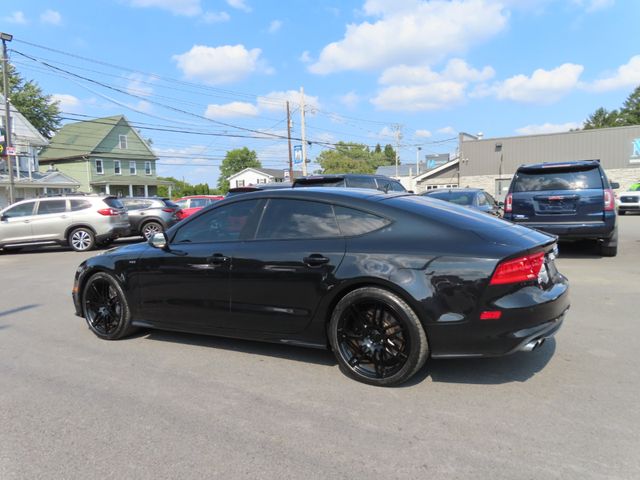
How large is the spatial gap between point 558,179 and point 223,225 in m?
6.96

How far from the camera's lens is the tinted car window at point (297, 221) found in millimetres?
3885

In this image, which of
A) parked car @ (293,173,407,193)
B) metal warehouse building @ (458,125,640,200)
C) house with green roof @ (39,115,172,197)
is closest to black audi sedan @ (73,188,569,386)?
parked car @ (293,173,407,193)

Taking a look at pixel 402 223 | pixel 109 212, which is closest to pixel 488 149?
pixel 109 212

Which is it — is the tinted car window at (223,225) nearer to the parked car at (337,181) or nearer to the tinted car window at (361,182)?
the parked car at (337,181)

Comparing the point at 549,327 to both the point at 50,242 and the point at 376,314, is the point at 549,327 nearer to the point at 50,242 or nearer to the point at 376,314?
the point at 376,314

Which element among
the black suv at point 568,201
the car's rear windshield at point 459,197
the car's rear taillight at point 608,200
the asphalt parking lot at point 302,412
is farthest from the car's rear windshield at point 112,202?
the car's rear taillight at point 608,200

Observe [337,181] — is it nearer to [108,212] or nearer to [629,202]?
[108,212]

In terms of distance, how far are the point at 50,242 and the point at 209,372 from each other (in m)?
11.9

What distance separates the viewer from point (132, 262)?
473 centimetres

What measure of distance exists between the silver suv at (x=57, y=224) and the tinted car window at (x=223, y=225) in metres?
10.2

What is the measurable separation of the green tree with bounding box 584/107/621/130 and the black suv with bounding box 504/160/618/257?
70.4 metres

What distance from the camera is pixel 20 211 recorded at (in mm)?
13602

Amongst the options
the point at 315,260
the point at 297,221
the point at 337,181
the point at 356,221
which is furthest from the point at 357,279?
the point at 337,181

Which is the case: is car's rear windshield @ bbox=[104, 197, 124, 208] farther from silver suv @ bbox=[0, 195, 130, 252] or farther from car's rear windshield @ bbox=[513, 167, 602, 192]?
car's rear windshield @ bbox=[513, 167, 602, 192]
